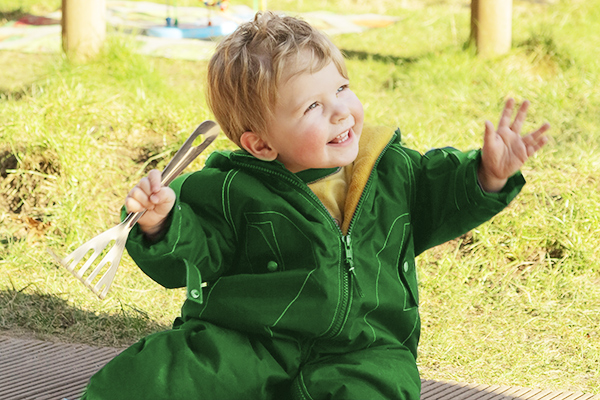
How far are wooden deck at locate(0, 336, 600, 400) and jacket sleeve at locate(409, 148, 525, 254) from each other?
16.5 inches

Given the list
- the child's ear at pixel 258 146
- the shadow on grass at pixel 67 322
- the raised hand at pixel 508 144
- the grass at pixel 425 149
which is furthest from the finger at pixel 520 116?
the shadow on grass at pixel 67 322

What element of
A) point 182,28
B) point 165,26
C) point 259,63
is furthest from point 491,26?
point 259,63

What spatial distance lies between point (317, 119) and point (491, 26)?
130 inches

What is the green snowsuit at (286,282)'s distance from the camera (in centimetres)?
146

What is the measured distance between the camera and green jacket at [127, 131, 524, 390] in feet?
4.83

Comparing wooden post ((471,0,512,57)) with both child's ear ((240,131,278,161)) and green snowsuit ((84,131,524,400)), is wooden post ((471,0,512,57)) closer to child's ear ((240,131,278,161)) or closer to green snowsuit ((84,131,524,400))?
green snowsuit ((84,131,524,400))

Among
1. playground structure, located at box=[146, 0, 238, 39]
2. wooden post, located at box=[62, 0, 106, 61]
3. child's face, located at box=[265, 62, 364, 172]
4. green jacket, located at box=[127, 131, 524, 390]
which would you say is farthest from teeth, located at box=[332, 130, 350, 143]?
playground structure, located at box=[146, 0, 238, 39]

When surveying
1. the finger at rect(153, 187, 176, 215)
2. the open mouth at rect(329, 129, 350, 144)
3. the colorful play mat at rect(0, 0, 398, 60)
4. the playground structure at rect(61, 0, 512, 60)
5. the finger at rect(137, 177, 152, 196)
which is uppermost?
the open mouth at rect(329, 129, 350, 144)

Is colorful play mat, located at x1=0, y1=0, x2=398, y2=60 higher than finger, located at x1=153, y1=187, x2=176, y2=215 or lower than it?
lower

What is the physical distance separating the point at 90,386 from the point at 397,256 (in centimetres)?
66

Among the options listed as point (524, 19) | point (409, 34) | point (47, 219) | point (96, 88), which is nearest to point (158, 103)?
point (96, 88)

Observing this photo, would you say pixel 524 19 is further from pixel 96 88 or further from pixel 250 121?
pixel 250 121

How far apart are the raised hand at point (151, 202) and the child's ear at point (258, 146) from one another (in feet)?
0.69

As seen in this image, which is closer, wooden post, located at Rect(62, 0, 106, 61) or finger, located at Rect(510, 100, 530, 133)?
finger, located at Rect(510, 100, 530, 133)
